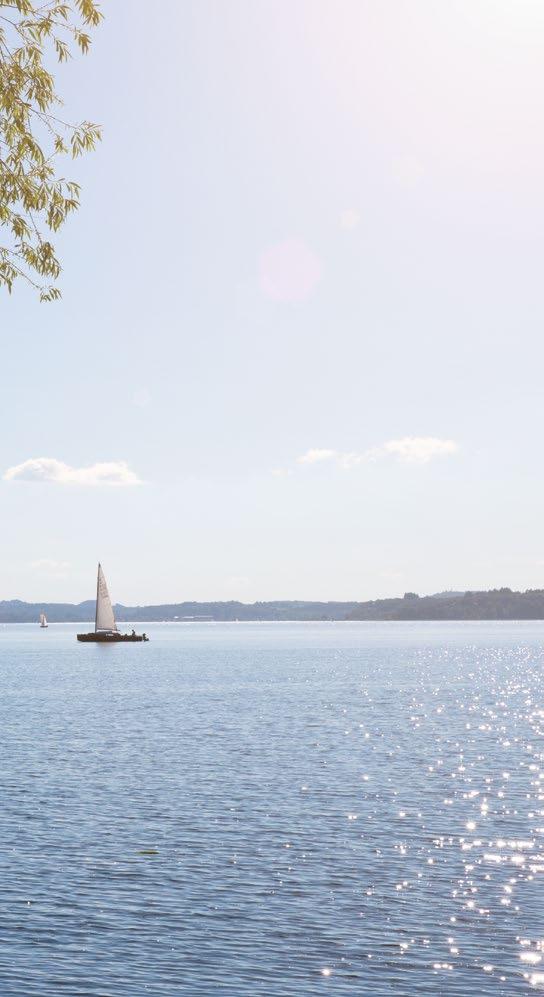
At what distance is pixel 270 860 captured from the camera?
33250 mm

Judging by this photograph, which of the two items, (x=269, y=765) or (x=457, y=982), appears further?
(x=269, y=765)

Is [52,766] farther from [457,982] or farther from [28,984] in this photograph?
[457,982]

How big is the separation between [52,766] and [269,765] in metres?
12.4

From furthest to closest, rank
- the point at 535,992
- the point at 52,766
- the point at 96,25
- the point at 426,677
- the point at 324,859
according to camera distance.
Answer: the point at 426,677 < the point at 52,766 < the point at 324,859 < the point at 535,992 < the point at 96,25

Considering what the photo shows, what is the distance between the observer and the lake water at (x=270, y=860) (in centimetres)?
2316

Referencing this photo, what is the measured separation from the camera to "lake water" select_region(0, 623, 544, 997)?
76.0ft

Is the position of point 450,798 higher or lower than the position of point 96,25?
lower

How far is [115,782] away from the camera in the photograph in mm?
48875

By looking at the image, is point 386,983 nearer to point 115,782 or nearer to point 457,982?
→ point 457,982

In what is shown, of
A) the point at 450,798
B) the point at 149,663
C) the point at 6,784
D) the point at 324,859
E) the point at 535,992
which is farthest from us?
the point at 149,663

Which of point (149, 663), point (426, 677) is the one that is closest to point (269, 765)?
point (426, 677)

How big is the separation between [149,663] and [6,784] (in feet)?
486

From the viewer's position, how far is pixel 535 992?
21.5 m

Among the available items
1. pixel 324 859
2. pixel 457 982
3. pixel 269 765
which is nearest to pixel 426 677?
pixel 269 765
